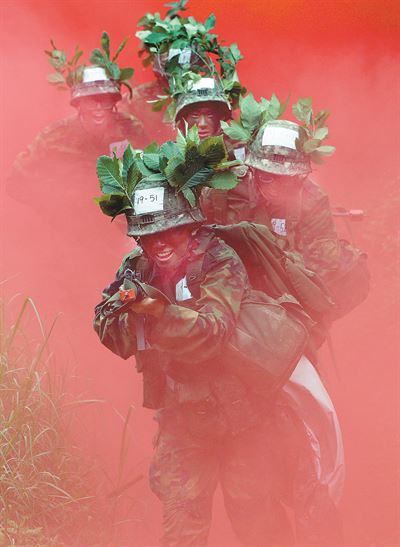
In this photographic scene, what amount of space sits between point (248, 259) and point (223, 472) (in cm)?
104

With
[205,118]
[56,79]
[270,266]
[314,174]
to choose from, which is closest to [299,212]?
[270,266]

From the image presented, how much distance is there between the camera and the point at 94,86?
25.7ft

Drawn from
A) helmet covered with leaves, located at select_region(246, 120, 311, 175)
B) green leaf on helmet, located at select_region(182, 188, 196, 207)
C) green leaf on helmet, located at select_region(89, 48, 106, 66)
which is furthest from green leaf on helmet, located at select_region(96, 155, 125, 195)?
green leaf on helmet, located at select_region(89, 48, 106, 66)

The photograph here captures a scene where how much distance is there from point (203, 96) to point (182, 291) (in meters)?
2.16

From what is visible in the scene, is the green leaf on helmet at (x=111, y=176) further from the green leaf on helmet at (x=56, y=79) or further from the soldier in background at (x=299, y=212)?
the green leaf on helmet at (x=56, y=79)

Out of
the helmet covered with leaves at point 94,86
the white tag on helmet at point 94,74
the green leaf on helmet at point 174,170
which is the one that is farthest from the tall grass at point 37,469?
the white tag on helmet at point 94,74

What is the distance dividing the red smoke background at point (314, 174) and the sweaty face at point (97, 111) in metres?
0.68

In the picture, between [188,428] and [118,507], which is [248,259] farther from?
[118,507]

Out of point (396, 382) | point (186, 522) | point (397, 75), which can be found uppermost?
point (397, 75)

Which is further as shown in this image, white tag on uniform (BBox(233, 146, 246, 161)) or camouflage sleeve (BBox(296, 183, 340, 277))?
white tag on uniform (BBox(233, 146, 246, 161))

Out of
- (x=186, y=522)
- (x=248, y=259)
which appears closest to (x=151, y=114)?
(x=248, y=259)

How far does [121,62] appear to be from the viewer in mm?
10398

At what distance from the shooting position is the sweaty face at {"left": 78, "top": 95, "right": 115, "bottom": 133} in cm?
785

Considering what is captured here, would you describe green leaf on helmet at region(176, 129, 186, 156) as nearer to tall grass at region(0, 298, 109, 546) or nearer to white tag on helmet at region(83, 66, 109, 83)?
tall grass at region(0, 298, 109, 546)
